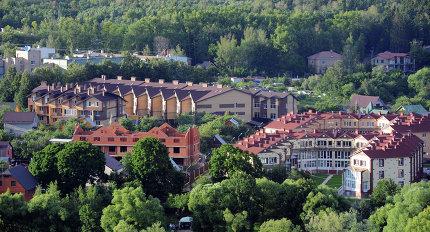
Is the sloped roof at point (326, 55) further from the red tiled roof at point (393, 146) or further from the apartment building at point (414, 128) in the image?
the red tiled roof at point (393, 146)

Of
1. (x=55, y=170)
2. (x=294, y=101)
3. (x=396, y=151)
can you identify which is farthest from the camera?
(x=294, y=101)

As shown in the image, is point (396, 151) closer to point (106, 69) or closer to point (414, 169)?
point (414, 169)

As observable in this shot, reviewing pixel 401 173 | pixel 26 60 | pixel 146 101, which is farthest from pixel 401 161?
pixel 26 60

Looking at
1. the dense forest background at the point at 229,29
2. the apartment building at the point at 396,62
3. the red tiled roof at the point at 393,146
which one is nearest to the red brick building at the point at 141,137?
the red tiled roof at the point at 393,146

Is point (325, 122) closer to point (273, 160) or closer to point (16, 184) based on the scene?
point (273, 160)

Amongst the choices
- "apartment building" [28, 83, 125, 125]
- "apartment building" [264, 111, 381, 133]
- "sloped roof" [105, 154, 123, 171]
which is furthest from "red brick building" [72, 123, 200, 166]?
"apartment building" [28, 83, 125, 125]

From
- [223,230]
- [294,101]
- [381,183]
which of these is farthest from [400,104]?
[223,230]
